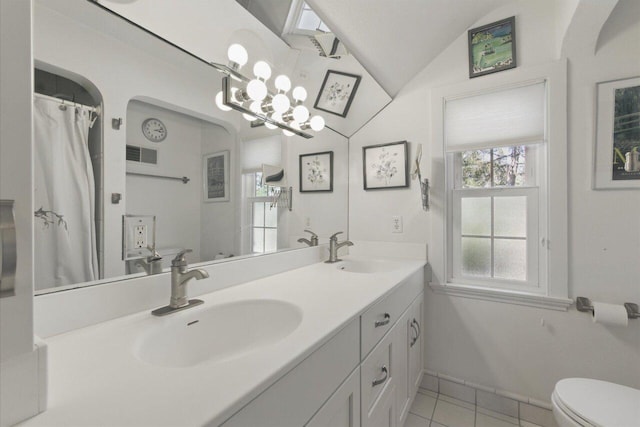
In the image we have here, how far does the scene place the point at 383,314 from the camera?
3.68ft

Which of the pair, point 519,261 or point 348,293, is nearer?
point 348,293

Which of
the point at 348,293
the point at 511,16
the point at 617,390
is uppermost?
the point at 511,16

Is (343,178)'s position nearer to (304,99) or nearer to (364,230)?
(364,230)

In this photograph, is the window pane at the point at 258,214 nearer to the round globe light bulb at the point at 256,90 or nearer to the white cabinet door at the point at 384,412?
the round globe light bulb at the point at 256,90

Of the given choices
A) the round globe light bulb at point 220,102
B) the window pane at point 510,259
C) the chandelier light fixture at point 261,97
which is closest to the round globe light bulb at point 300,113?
the chandelier light fixture at point 261,97

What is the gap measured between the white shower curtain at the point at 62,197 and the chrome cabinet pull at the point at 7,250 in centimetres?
41

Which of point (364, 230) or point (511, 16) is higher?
point (511, 16)

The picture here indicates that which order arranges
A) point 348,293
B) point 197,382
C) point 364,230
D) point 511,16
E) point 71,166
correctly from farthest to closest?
point 364,230
point 511,16
point 348,293
point 71,166
point 197,382

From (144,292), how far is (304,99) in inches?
53.1

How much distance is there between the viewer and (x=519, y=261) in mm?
1709

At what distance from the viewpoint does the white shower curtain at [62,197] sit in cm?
71

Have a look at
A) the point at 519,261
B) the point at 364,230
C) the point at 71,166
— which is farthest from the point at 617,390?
the point at 71,166

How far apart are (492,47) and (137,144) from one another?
204cm

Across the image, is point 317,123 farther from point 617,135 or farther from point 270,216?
point 617,135
